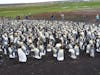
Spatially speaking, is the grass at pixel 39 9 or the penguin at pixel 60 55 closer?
the penguin at pixel 60 55

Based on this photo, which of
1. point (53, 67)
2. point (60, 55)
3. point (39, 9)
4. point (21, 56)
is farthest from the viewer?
point (39, 9)

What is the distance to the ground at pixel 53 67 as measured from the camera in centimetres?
2094

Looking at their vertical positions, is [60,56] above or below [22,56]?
below

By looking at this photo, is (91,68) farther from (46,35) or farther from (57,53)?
(46,35)

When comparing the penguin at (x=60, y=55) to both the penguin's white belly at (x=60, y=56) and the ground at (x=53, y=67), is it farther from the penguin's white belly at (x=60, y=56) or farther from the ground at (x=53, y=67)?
the ground at (x=53, y=67)

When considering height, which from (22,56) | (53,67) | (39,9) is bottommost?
(39,9)

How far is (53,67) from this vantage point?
2189 centimetres

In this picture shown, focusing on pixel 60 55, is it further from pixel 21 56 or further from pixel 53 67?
pixel 21 56

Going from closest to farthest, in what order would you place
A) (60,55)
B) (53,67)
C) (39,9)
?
(53,67) < (60,55) < (39,9)

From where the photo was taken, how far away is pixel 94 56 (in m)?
24.6

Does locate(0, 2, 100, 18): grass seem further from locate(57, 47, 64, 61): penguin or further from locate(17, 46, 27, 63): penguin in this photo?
locate(57, 47, 64, 61): penguin

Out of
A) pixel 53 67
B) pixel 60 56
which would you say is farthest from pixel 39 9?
pixel 53 67

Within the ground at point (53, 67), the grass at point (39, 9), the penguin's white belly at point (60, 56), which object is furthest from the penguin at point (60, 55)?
the grass at point (39, 9)

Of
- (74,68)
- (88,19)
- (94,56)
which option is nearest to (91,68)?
(74,68)
